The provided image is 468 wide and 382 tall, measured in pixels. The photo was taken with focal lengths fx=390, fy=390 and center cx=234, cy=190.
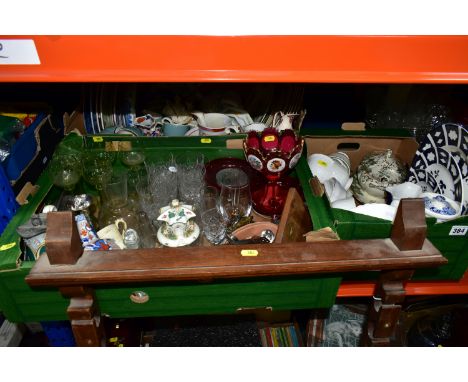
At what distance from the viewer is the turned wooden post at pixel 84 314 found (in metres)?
0.81

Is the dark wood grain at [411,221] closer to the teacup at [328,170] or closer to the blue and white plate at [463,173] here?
the blue and white plate at [463,173]

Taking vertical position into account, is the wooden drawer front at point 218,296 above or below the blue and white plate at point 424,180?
below

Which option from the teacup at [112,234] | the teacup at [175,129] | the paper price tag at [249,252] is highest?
the teacup at [175,129]

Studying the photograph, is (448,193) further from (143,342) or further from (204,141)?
(143,342)

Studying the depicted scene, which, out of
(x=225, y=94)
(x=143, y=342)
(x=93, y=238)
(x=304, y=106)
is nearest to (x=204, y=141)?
(x=225, y=94)

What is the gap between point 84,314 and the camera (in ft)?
2.71

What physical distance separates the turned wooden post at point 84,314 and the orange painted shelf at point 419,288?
0.63m

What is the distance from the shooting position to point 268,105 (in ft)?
4.47

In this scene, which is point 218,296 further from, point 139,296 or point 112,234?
point 112,234

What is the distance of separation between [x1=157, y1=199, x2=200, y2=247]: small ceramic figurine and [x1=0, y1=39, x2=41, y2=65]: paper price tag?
0.42 m

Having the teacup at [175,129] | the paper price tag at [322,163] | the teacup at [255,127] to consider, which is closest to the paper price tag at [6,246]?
the teacup at [175,129]

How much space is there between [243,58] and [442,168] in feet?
2.33

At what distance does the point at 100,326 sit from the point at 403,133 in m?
1.07

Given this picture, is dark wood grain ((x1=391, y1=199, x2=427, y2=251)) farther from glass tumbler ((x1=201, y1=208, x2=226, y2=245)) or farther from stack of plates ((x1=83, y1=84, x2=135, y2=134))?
stack of plates ((x1=83, y1=84, x2=135, y2=134))
